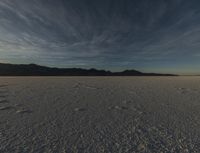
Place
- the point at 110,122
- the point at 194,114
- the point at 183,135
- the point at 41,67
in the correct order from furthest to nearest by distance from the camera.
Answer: the point at 41,67, the point at 194,114, the point at 110,122, the point at 183,135

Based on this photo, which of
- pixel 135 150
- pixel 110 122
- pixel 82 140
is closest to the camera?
pixel 135 150

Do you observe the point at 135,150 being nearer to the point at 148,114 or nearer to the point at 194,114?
the point at 148,114

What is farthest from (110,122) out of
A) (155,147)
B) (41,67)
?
(41,67)

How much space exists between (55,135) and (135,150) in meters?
1.96

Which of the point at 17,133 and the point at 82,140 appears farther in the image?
the point at 17,133

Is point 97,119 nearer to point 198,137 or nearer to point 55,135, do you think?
point 55,135

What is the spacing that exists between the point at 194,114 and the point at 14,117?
21.2ft

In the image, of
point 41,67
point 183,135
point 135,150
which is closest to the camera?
point 135,150

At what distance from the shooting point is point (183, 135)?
3.44 meters

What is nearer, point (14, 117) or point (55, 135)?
point (55, 135)

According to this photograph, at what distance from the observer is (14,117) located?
4605 millimetres

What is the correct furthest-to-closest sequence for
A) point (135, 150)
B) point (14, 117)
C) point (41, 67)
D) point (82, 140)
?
point (41, 67) → point (14, 117) → point (82, 140) → point (135, 150)

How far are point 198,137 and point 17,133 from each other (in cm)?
455

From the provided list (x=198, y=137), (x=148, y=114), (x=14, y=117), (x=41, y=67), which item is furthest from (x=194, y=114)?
(x=41, y=67)
